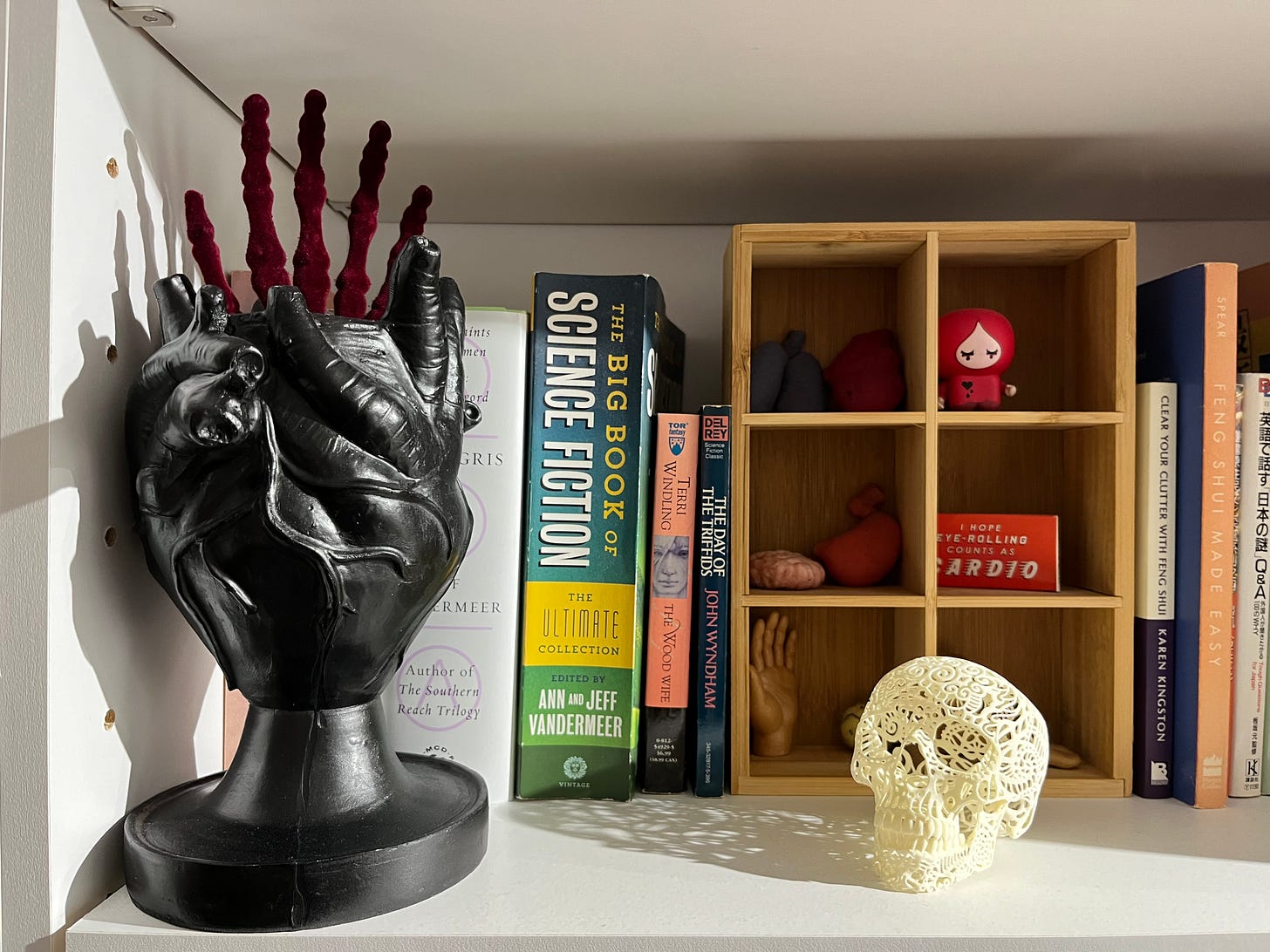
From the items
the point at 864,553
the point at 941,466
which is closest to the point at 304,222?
the point at 864,553

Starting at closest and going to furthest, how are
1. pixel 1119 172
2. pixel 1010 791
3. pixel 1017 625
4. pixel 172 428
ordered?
pixel 172 428, pixel 1010 791, pixel 1119 172, pixel 1017 625

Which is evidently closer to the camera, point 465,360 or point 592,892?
point 592,892

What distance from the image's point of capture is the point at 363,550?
595 millimetres

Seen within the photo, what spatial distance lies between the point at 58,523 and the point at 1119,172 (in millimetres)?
991

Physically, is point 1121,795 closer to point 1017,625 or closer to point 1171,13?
point 1017,625

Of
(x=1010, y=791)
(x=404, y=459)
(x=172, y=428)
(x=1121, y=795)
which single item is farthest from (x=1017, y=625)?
(x=172, y=428)

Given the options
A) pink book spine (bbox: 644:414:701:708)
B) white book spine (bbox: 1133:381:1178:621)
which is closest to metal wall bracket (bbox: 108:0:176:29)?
pink book spine (bbox: 644:414:701:708)

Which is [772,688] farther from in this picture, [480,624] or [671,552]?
[480,624]

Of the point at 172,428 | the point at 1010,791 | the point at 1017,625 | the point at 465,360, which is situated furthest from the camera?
the point at 1017,625

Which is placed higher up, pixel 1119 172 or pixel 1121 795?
pixel 1119 172

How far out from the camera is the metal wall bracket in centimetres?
65

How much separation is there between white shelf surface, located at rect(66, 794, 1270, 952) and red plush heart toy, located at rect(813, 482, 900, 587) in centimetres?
26

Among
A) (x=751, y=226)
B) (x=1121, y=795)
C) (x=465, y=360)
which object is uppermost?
(x=751, y=226)

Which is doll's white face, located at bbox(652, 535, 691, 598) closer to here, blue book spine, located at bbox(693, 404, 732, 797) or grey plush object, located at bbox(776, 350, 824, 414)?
blue book spine, located at bbox(693, 404, 732, 797)
